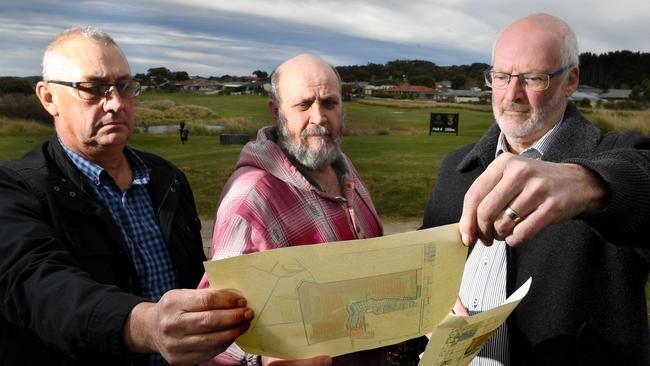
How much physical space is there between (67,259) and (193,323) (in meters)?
0.78

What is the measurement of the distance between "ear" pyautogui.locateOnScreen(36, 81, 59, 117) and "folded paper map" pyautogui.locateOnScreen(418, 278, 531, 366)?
2.08 m

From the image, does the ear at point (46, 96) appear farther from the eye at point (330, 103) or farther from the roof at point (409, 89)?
the roof at point (409, 89)

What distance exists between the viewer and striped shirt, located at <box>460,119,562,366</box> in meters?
2.34

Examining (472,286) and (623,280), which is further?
(472,286)

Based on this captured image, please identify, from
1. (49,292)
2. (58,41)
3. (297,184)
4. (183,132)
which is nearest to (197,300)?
(49,292)

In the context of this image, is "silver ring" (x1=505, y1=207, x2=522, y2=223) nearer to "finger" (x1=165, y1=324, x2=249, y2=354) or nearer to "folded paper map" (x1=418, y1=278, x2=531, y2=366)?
"folded paper map" (x1=418, y1=278, x2=531, y2=366)

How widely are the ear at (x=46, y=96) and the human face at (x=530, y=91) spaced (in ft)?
7.16

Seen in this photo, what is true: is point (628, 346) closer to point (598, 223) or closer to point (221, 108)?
point (598, 223)

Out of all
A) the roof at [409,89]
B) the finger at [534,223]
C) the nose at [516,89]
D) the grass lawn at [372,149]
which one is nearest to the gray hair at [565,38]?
the nose at [516,89]

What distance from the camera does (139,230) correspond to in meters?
2.44

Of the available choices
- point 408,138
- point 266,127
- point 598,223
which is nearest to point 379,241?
point 598,223

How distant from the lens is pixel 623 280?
219 cm

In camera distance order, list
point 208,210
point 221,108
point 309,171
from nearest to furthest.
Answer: point 309,171 < point 208,210 < point 221,108

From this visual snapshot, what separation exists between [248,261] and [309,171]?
1624mm
